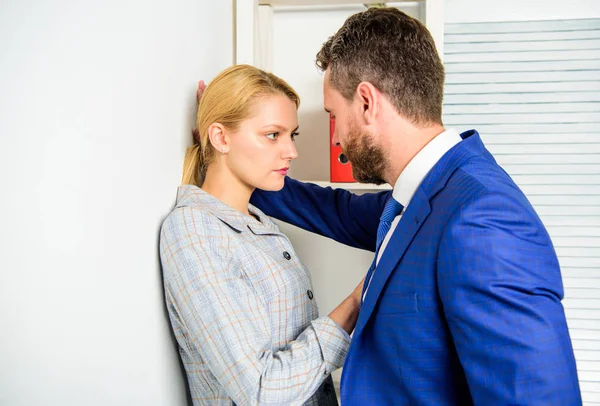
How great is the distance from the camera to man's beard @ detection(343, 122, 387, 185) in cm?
131

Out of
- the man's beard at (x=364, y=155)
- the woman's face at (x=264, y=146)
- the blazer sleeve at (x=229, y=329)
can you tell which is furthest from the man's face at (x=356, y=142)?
the blazer sleeve at (x=229, y=329)

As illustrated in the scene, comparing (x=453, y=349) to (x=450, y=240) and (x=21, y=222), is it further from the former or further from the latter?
(x=21, y=222)

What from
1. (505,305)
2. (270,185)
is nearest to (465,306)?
(505,305)

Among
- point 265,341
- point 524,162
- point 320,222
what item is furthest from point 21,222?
point 524,162

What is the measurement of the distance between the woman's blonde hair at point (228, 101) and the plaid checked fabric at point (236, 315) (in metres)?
0.13

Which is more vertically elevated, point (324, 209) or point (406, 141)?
point (406, 141)

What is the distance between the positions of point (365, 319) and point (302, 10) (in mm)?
1365

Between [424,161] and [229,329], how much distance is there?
0.57 m

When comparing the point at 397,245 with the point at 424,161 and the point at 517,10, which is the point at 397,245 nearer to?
the point at 424,161

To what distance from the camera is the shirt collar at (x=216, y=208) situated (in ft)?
4.40

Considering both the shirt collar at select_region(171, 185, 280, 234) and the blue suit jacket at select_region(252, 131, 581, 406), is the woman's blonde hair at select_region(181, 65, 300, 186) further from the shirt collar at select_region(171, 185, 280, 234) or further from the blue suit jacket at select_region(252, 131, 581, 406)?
the blue suit jacket at select_region(252, 131, 581, 406)

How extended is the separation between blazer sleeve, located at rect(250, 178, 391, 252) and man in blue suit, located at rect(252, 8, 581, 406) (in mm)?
287

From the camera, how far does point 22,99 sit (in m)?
0.72

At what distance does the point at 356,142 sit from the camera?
52.1 inches
